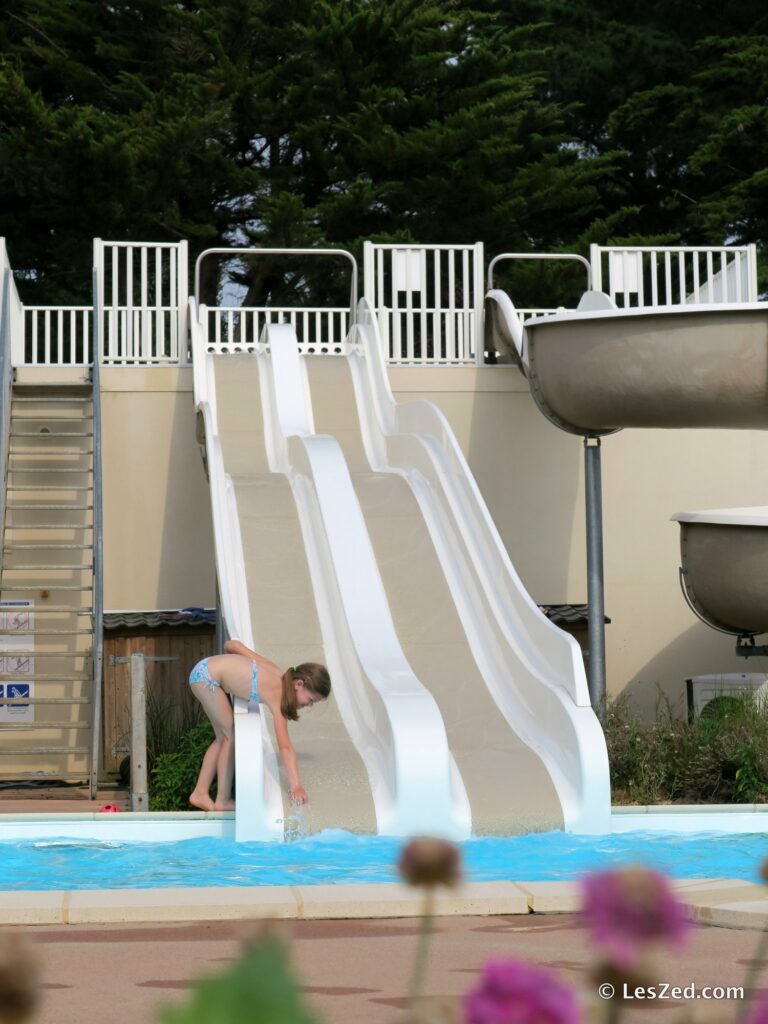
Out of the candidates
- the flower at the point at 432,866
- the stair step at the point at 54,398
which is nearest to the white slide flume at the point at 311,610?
the stair step at the point at 54,398

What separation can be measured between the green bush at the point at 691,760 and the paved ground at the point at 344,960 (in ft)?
14.2

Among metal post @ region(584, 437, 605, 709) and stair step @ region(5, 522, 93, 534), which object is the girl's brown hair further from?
stair step @ region(5, 522, 93, 534)

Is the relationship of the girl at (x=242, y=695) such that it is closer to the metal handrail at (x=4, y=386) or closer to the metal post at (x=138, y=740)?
the metal post at (x=138, y=740)

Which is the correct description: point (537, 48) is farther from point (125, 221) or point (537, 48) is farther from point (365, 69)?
point (125, 221)

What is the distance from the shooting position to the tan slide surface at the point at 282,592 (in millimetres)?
9078

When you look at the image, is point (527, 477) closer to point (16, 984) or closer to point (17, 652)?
point (17, 652)

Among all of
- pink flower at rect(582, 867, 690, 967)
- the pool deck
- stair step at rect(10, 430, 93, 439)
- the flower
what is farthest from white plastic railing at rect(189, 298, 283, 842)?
pink flower at rect(582, 867, 690, 967)

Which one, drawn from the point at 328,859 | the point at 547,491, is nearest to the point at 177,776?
the point at 328,859

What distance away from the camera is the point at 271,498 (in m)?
12.7

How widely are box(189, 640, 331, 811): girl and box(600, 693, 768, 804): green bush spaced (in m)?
2.46

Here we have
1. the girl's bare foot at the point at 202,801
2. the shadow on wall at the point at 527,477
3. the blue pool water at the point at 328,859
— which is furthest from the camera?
the shadow on wall at the point at 527,477

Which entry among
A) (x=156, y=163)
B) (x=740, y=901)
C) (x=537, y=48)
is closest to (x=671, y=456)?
(x=740, y=901)

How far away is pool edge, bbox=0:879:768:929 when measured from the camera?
5.84m

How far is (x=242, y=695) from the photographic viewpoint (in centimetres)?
935
